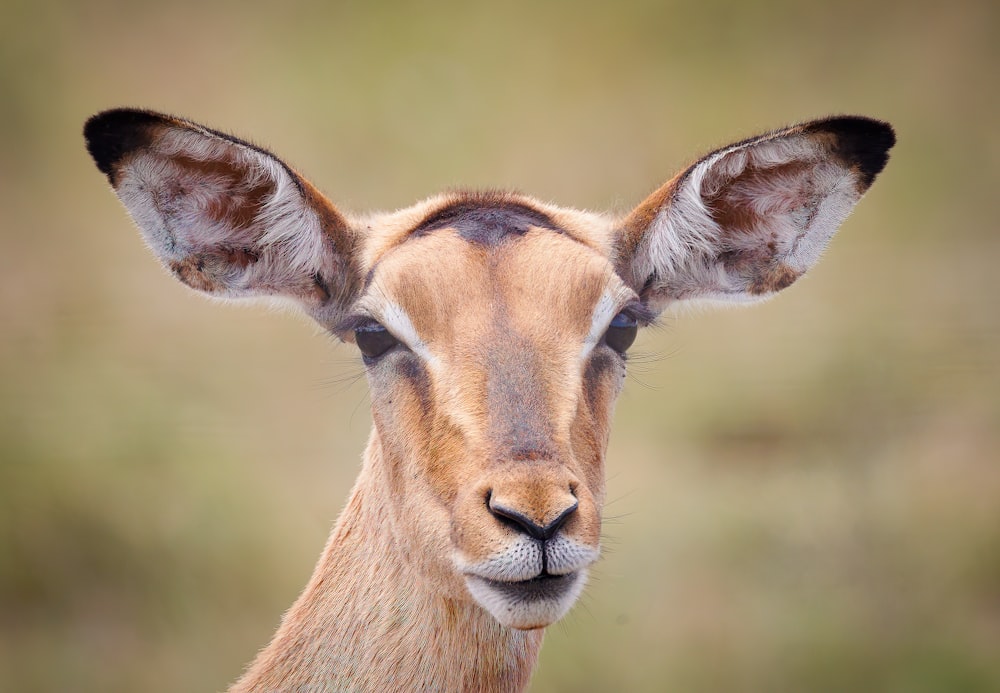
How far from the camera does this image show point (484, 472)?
14.9 feet

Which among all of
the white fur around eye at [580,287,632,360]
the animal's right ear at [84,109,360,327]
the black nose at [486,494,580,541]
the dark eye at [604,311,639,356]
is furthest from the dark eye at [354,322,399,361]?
the black nose at [486,494,580,541]

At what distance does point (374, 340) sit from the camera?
5355 mm

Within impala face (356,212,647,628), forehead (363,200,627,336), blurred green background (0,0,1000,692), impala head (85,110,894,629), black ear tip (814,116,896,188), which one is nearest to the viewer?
impala face (356,212,647,628)

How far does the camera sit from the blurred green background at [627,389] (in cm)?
1128

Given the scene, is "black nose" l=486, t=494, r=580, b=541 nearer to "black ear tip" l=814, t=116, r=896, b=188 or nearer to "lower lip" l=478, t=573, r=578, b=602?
"lower lip" l=478, t=573, r=578, b=602

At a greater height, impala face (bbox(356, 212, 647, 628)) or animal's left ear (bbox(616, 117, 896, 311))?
animal's left ear (bbox(616, 117, 896, 311))

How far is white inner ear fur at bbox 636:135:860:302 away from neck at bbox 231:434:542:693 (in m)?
1.83

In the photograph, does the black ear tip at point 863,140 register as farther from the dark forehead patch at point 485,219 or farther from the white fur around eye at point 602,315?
the dark forehead patch at point 485,219

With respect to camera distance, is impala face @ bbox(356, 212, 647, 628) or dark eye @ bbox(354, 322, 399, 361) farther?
dark eye @ bbox(354, 322, 399, 361)

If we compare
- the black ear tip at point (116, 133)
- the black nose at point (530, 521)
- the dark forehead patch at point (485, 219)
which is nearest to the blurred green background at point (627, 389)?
the dark forehead patch at point (485, 219)

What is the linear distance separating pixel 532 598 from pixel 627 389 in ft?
15.5

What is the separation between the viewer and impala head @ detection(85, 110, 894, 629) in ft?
14.7

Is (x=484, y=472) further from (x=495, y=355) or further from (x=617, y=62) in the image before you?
(x=617, y=62)

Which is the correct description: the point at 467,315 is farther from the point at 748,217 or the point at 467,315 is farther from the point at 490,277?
the point at 748,217
